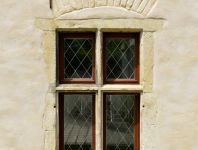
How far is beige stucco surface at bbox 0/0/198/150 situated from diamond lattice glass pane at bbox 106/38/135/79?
272 millimetres

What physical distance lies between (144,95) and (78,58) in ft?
2.51

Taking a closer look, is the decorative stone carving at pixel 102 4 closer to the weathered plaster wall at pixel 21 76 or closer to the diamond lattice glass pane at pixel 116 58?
the weathered plaster wall at pixel 21 76

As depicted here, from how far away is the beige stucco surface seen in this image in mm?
5395

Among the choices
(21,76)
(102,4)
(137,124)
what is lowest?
(137,124)

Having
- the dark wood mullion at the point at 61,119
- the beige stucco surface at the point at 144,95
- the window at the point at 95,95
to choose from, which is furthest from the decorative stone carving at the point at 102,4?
the dark wood mullion at the point at 61,119

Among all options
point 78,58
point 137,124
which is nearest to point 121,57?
point 78,58

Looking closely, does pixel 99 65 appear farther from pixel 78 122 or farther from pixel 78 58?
pixel 78 122

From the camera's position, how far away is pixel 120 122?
18.3 ft

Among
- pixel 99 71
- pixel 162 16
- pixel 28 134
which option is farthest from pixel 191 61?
pixel 28 134

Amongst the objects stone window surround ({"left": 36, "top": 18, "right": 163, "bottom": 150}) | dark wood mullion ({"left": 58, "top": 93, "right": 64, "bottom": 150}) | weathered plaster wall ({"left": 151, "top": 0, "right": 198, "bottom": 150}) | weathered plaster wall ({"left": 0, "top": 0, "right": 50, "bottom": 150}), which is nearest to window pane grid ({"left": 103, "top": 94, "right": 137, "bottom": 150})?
stone window surround ({"left": 36, "top": 18, "right": 163, "bottom": 150})

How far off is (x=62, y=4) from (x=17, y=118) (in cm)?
120

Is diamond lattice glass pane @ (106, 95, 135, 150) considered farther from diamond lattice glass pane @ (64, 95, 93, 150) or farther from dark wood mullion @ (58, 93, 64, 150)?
dark wood mullion @ (58, 93, 64, 150)

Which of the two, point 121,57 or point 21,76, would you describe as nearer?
point 21,76

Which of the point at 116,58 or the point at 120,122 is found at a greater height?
the point at 116,58
